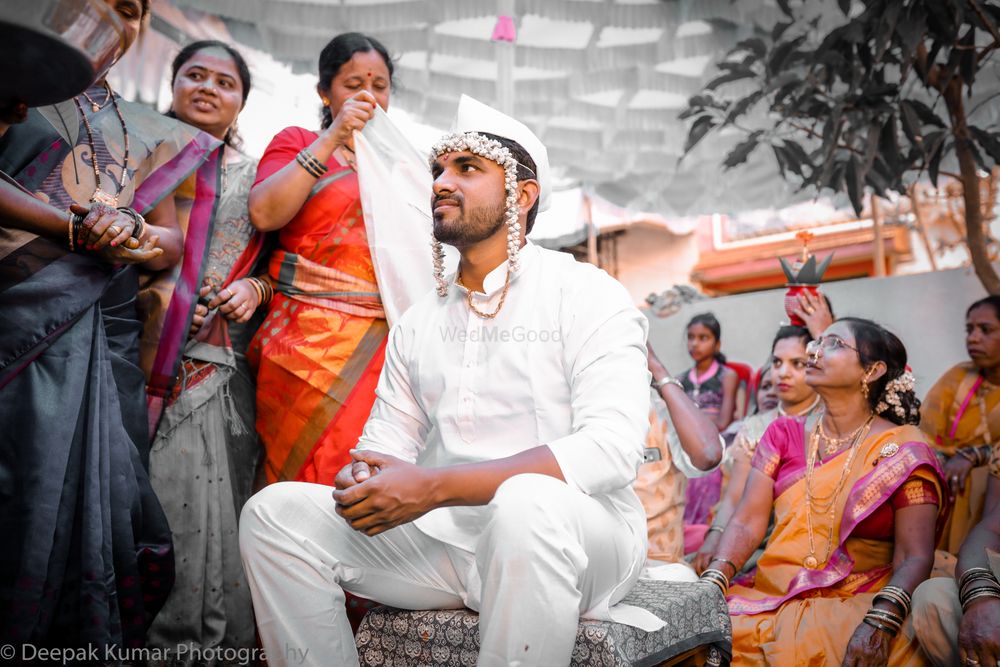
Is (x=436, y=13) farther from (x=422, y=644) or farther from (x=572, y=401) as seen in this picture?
(x=422, y=644)

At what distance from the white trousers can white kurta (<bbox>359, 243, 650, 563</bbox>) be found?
0.27 feet

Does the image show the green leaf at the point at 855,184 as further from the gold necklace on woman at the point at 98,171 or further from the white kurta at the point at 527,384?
the gold necklace on woman at the point at 98,171

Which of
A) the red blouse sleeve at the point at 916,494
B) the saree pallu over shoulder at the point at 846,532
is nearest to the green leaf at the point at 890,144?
the saree pallu over shoulder at the point at 846,532

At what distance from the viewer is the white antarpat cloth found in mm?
2754

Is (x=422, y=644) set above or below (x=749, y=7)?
below

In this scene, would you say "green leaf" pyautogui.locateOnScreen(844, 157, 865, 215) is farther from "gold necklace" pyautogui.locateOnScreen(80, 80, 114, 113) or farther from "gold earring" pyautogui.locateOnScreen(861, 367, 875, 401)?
"gold necklace" pyautogui.locateOnScreen(80, 80, 114, 113)

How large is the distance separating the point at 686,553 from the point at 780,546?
100cm

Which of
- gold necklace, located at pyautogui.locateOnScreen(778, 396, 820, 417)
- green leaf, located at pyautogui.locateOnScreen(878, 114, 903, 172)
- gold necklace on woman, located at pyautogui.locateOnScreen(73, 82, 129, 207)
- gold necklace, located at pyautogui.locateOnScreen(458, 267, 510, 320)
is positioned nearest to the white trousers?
gold necklace, located at pyautogui.locateOnScreen(458, 267, 510, 320)

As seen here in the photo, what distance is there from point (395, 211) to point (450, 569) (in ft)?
4.36

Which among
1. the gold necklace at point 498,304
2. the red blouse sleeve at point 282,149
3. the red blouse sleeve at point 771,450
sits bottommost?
the red blouse sleeve at point 771,450

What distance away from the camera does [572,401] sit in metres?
1.95

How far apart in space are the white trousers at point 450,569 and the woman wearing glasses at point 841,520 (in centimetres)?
105

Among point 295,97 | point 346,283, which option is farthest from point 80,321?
point 295,97

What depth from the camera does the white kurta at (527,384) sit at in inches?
72.5
